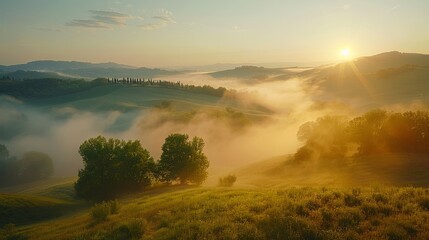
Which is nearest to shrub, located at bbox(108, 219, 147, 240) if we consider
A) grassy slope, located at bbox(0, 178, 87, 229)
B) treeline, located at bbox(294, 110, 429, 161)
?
grassy slope, located at bbox(0, 178, 87, 229)

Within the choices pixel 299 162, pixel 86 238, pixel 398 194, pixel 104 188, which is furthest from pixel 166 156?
pixel 398 194

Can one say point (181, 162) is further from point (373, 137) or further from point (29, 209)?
point (373, 137)

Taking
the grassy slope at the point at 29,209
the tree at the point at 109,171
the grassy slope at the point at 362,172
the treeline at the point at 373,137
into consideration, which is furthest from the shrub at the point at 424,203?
the tree at the point at 109,171

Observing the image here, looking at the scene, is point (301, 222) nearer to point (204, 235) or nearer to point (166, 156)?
point (204, 235)

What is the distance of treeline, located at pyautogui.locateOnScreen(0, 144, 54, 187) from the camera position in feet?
477

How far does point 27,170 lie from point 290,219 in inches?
5854

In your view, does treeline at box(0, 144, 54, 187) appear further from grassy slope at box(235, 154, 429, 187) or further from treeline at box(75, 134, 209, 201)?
grassy slope at box(235, 154, 429, 187)

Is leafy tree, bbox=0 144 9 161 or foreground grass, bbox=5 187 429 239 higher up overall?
foreground grass, bbox=5 187 429 239

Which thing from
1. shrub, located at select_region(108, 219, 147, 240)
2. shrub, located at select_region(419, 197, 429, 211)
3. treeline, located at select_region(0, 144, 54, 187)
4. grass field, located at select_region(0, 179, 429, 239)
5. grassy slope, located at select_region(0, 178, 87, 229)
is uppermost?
shrub, located at select_region(419, 197, 429, 211)

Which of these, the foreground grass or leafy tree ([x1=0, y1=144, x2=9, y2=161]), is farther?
leafy tree ([x1=0, y1=144, x2=9, y2=161])

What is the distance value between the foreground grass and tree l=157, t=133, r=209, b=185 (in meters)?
47.0

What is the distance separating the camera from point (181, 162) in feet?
252

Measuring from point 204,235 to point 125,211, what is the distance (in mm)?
14570

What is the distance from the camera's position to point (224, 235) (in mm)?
20375
